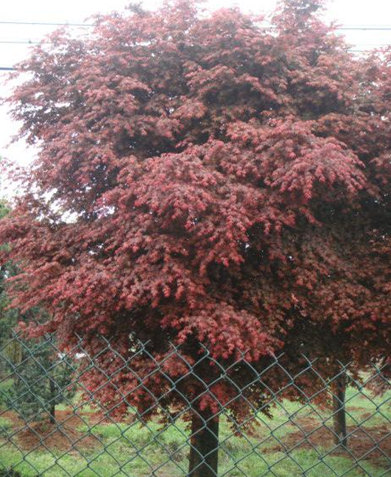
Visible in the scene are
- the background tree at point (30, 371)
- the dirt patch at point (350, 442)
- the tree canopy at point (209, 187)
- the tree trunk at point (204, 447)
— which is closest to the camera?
the tree canopy at point (209, 187)

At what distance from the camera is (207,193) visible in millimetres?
5043

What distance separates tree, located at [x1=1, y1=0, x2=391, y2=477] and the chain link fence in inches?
4.0

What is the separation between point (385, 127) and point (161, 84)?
2846mm

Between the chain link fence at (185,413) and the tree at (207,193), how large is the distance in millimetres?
101

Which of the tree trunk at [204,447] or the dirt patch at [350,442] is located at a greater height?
the tree trunk at [204,447]

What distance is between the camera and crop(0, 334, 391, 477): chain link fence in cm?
246

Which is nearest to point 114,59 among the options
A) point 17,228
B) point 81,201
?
point 81,201

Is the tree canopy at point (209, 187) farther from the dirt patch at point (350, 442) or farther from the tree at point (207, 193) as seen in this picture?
the dirt patch at point (350, 442)

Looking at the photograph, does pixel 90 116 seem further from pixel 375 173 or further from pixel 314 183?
pixel 375 173

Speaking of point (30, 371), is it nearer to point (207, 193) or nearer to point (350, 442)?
point (350, 442)

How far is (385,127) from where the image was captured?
6.03 meters

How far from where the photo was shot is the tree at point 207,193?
17.2 feet

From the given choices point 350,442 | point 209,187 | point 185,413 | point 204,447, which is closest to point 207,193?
point 209,187

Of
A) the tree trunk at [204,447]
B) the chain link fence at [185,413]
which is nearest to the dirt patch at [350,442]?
the chain link fence at [185,413]
